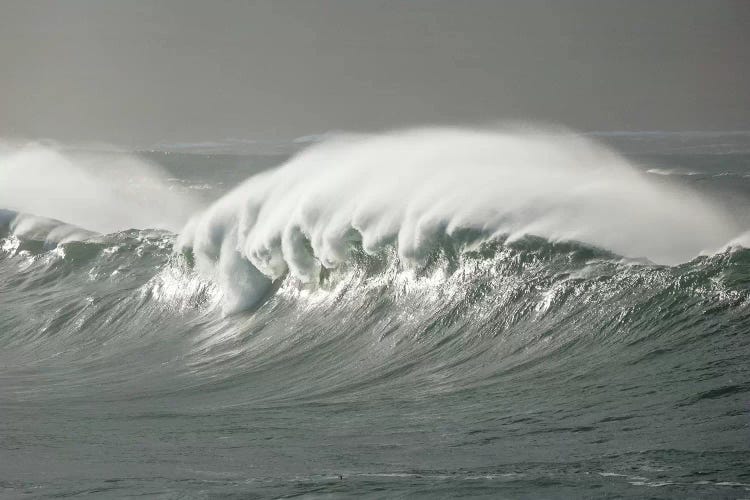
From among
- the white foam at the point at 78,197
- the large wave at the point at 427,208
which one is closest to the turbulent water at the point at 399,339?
the large wave at the point at 427,208

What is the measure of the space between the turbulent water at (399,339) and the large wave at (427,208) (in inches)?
1.4

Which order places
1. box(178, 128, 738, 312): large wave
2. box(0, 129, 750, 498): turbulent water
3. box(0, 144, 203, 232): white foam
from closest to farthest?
box(0, 129, 750, 498): turbulent water < box(178, 128, 738, 312): large wave < box(0, 144, 203, 232): white foam

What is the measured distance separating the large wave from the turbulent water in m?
0.04

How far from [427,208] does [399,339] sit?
221 cm

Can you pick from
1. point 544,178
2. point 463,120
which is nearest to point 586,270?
point 544,178

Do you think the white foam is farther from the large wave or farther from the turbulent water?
the large wave

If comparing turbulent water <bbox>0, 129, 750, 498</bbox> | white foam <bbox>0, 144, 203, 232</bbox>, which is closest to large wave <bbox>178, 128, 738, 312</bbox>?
turbulent water <bbox>0, 129, 750, 498</bbox>

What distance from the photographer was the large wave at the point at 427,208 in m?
10.1

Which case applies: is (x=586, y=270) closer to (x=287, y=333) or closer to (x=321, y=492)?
(x=287, y=333)

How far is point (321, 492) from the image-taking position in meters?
5.12

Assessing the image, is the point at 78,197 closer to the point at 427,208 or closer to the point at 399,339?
the point at 427,208

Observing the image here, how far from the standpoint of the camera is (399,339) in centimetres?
903

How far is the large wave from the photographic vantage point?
33.1 ft

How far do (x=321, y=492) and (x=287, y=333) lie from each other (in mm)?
5260
